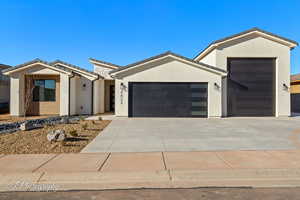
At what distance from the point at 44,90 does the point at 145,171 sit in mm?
13303

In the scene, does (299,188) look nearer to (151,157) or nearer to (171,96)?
(151,157)

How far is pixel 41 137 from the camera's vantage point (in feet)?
22.5

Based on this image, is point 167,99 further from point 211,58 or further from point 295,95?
point 295,95

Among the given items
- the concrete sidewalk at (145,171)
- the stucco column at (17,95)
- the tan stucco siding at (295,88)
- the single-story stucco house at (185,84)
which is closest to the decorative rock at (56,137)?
the concrete sidewalk at (145,171)

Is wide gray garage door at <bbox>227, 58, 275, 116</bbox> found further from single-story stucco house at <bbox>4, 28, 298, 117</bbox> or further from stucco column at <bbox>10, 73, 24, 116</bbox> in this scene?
stucco column at <bbox>10, 73, 24, 116</bbox>

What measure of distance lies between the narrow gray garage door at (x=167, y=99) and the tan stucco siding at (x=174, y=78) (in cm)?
30

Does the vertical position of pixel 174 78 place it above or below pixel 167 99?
above

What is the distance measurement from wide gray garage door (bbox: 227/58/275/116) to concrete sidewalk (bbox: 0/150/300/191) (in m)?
10.0

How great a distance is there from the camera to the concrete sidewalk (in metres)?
3.52

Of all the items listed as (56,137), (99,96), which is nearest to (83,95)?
(99,96)

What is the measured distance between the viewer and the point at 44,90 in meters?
14.3

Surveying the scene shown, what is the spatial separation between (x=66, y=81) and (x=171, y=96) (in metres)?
7.64

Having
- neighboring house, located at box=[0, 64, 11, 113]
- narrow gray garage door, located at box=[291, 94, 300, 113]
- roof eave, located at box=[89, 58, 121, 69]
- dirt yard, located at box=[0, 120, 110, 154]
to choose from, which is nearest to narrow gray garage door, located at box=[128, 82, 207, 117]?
roof eave, located at box=[89, 58, 121, 69]

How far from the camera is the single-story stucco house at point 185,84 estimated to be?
13.4 meters
